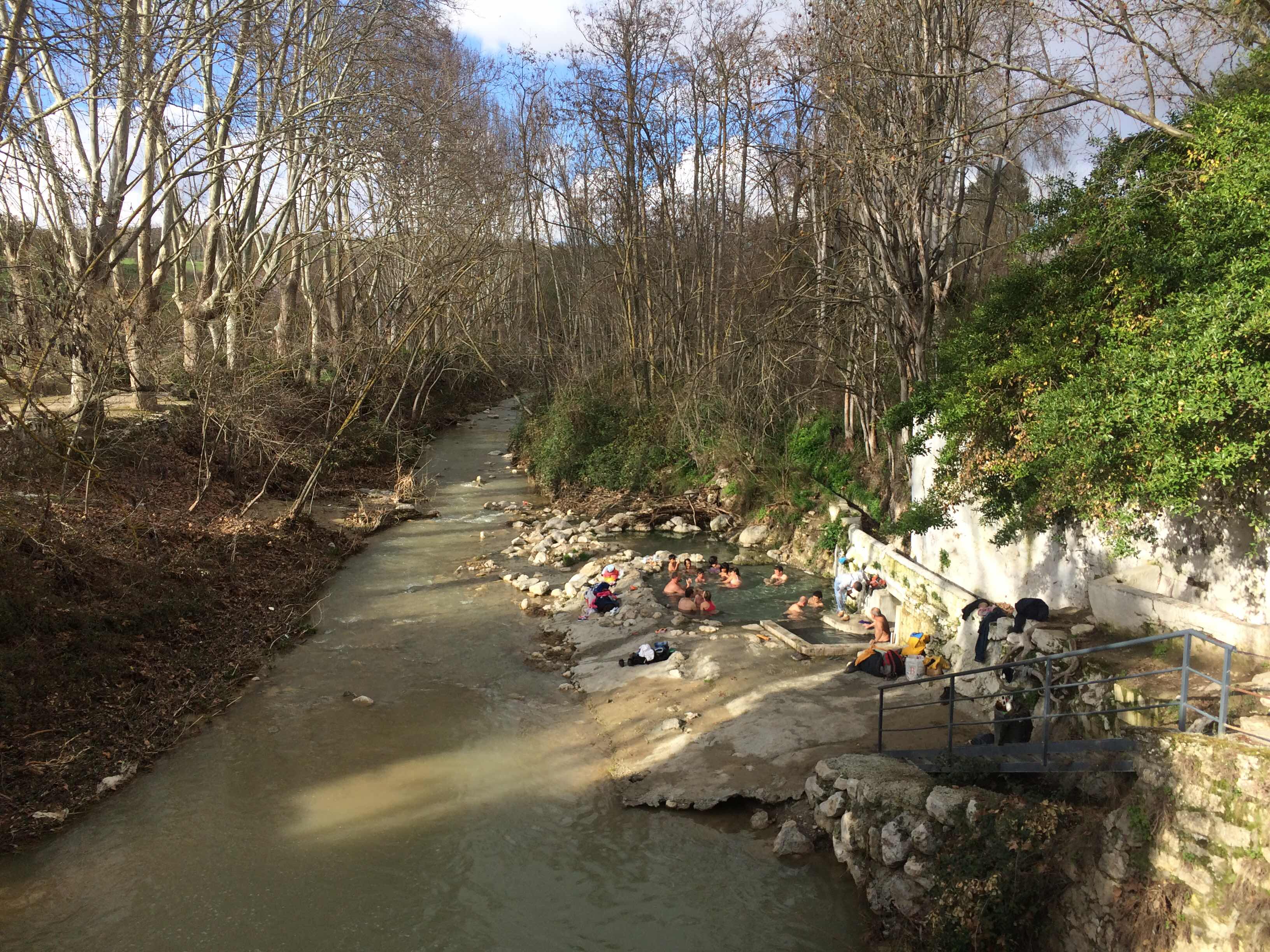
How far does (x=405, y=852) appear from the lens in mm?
7754

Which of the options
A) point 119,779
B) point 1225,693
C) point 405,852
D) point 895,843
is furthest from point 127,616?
point 1225,693

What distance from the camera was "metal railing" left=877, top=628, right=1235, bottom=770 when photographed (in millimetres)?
5203

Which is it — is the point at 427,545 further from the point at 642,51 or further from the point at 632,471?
Answer: the point at 642,51

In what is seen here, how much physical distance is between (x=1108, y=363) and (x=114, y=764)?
36.6 ft

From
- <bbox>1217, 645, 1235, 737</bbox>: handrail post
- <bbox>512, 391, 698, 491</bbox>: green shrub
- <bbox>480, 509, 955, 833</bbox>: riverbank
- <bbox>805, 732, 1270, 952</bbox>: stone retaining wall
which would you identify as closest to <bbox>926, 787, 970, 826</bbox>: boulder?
<bbox>805, 732, 1270, 952</bbox>: stone retaining wall

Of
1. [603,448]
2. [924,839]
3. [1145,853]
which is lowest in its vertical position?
[924,839]

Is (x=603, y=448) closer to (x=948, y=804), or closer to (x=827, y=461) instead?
(x=827, y=461)

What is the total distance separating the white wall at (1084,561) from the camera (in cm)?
723

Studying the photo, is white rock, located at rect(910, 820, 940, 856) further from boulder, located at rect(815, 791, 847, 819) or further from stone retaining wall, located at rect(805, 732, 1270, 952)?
boulder, located at rect(815, 791, 847, 819)

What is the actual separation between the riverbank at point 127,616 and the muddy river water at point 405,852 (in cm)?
53

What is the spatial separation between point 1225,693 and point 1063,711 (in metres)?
2.35

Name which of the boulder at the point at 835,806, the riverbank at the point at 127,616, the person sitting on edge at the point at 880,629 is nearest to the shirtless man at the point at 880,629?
the person sitting on edge at the point at 880,629

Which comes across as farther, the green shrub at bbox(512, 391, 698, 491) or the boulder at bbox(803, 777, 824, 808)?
the green shrub at bbox(512, 391, 698, 491)

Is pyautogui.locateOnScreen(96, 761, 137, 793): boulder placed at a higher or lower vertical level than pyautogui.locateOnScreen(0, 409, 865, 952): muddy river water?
higher
